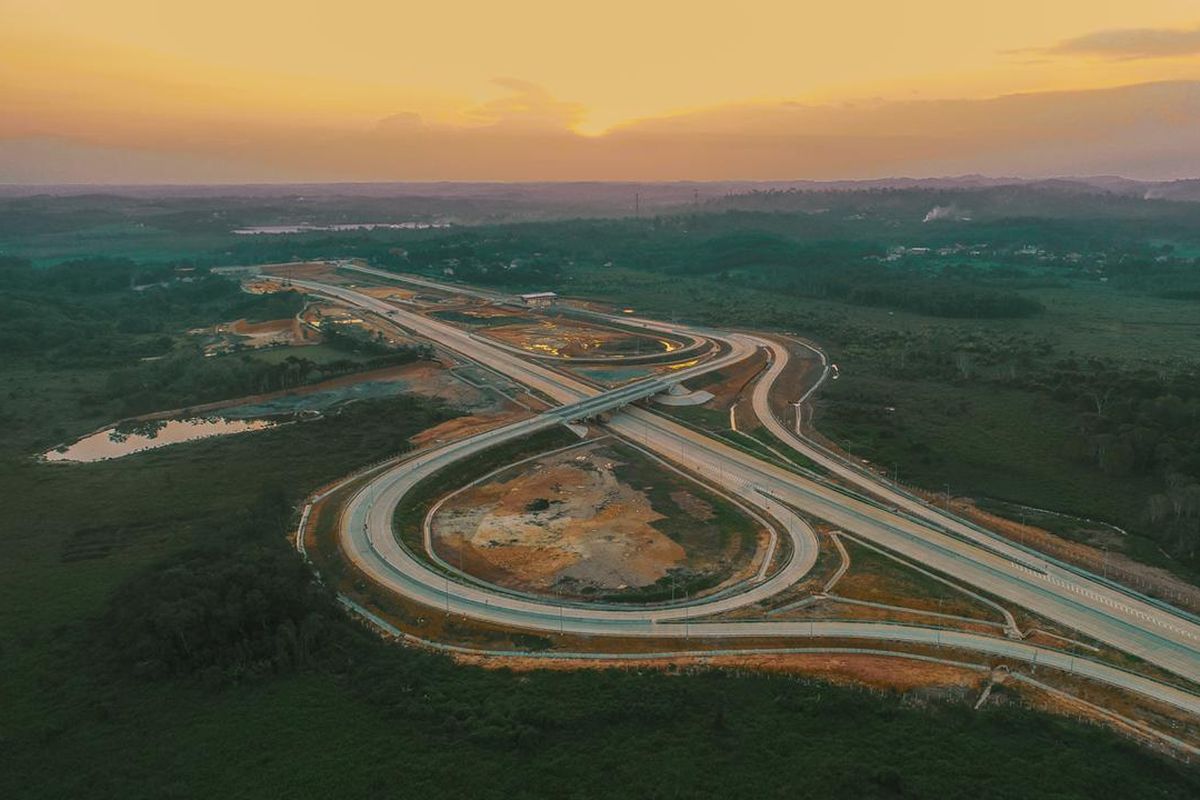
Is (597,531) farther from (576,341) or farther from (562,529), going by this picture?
(576,341)

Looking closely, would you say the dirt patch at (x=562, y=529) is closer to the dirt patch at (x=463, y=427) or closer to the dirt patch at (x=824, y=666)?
the dirt patch at (x=824, y=666)

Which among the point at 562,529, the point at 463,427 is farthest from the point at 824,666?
the point at 463,427

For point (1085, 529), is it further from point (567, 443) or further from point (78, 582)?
point (78, 582)

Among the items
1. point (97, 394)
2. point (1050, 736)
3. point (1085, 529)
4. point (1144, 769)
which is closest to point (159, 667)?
point (1050, 736)

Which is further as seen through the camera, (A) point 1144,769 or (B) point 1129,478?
(B) point 1129,478

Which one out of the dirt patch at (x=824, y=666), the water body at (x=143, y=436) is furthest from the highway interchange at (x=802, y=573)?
the water body at (x=143, y=436)

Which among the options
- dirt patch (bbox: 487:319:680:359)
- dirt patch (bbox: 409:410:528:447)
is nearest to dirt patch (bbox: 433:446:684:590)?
dirt patch (bbox: 409:410:528:447)

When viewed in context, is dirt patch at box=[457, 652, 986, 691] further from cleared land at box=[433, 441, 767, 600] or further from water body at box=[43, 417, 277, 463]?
water body at box=[43, 417, 277, 463]
